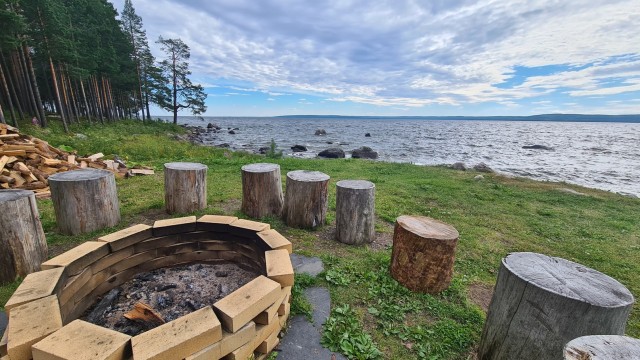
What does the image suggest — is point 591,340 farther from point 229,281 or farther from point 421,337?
point 229,281

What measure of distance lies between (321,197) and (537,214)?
6.31 m

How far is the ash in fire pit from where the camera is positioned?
2.68m

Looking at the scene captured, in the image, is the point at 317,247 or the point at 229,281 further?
the point at 317,247

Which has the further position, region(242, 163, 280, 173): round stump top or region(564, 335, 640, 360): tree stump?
region(242, 163, 280, 173): round stump top

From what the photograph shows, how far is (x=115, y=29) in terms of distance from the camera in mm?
28266

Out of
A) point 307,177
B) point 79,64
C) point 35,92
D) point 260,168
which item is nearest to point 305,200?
point 307,177

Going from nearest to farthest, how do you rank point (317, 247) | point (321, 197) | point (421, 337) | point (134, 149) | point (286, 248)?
1. point (421, 337)
2. point (286, 248)
3. point (317, 247)
4. point (321, 197)
5. point (134, 149)

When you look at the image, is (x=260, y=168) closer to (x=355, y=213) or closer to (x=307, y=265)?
(x=355, y=213)

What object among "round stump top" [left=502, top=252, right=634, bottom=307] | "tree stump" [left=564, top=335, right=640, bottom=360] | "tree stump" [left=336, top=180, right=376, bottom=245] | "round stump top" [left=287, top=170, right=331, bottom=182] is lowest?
"tree stump" [left=336, top=180, right=376, bottom=245]

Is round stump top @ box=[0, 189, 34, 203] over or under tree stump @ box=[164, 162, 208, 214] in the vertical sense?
over

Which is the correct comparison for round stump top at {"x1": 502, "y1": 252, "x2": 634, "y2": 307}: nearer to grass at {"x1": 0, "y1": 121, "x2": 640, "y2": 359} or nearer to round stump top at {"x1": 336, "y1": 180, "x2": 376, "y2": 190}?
grass at {"x1": 0, "y1": 121, "x2": 640, "y2": 359}

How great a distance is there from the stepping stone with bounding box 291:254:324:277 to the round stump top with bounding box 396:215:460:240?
1306 mm

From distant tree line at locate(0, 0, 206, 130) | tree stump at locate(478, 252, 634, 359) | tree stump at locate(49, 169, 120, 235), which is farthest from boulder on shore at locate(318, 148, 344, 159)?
tree stump at locate(478, 252, 634, 359)

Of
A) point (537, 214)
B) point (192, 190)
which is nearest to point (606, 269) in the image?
point (537, 214)
